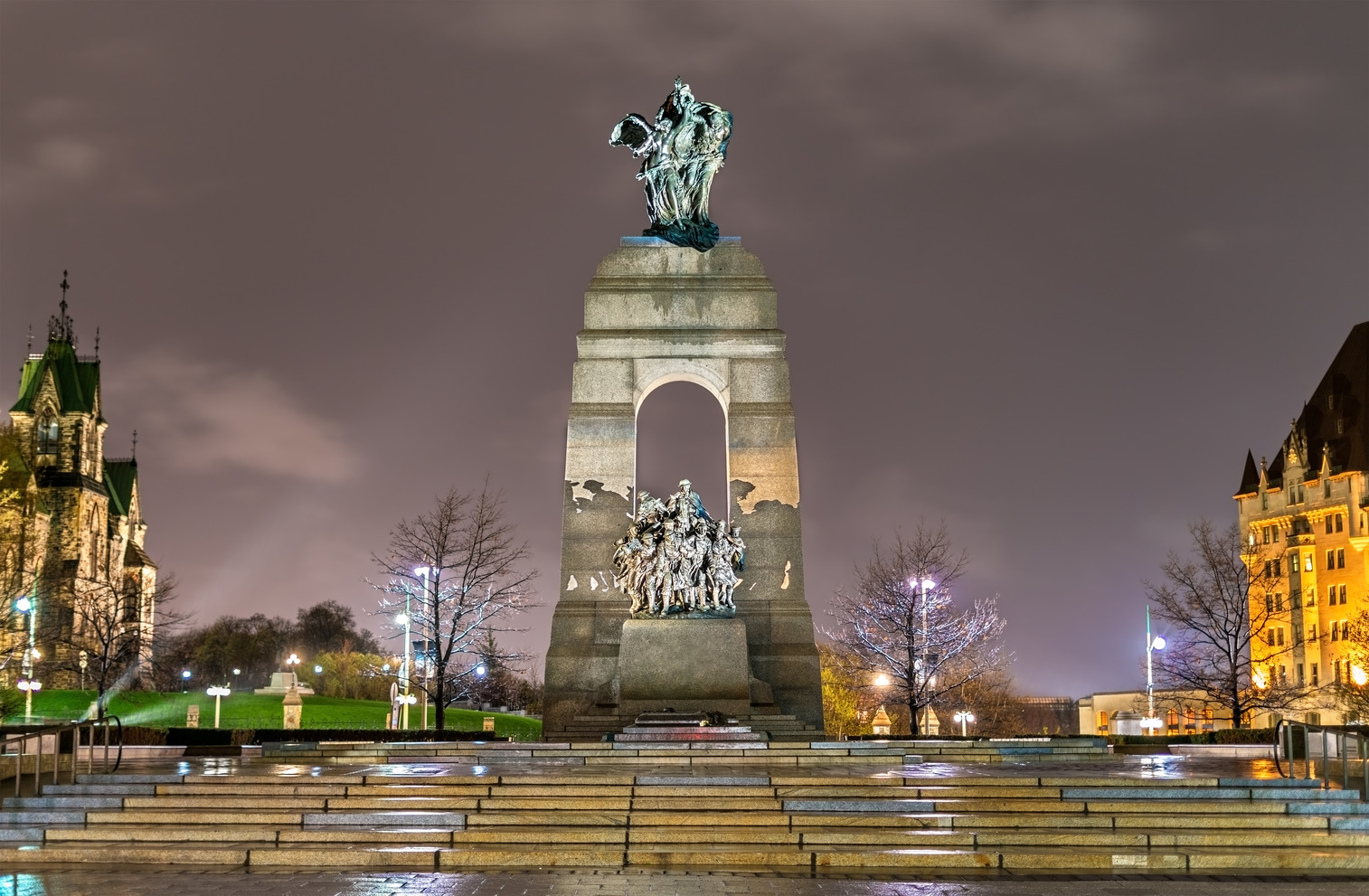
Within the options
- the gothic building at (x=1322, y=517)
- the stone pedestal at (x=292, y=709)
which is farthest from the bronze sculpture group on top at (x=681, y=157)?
the gothic building at (x=1322, y=517)

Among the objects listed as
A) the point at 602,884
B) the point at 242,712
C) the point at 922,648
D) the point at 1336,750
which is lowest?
the point at 242,712

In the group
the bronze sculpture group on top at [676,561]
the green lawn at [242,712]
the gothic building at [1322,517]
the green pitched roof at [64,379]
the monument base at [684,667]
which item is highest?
the green pitched roof at [64,379]

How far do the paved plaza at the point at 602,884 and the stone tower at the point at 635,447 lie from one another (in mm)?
13135

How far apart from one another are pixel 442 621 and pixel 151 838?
29628 millimetres

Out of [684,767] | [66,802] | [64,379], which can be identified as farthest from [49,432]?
[684,767]

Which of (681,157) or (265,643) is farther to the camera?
(265,643)

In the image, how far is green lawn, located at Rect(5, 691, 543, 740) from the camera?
2667 inches

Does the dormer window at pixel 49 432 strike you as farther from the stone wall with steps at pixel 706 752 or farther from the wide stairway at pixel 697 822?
the wide stairway at pixel 697 822

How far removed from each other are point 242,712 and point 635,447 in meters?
54.2

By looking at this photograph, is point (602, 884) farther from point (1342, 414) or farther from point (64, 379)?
point (64, 379)

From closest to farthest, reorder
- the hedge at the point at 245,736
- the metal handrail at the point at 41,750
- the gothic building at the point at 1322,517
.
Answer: the metal handrail at the point at 41,750 < the hedge at the point at 245,736 < the gothic building at the point at 1322,517

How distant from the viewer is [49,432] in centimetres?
11969

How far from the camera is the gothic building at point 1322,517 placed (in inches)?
3962

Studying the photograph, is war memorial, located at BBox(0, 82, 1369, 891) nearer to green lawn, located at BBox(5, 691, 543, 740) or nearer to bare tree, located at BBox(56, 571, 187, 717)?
bare tree, located at BBox(56, 571, 187, 717)
